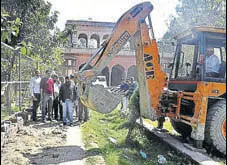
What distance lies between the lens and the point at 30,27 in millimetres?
14586

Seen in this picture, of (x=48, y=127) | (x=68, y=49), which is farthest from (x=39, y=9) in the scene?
(x=68, y=49)

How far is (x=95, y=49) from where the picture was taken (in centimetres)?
3344

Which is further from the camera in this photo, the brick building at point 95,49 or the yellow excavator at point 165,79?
the brick building at point 95,49

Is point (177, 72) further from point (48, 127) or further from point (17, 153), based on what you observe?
point (17, 153)

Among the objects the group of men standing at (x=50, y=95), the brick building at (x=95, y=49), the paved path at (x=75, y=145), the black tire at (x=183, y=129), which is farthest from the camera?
the brick building at (x=95, y=49)

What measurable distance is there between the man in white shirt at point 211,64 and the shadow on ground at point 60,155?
10.1 ft

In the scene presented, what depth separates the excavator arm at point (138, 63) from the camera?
7.17 m

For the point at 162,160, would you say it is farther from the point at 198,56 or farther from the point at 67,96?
the point at 67,96

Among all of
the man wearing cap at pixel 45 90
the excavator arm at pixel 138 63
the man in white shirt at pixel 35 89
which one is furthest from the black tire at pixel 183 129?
the man in white shirt at pixel 35 89

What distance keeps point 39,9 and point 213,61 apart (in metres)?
10.6

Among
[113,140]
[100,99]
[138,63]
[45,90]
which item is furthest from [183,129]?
[45,90]

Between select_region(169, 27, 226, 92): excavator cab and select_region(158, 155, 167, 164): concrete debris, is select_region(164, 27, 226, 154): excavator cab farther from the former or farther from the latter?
select_region(158, 155, 167, 164): concrete debris

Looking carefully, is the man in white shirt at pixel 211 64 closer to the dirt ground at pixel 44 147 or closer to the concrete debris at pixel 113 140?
the concrete debris at pixel 113 140

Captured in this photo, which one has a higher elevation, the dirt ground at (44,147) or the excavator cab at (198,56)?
the excavator cab at (198,56)
